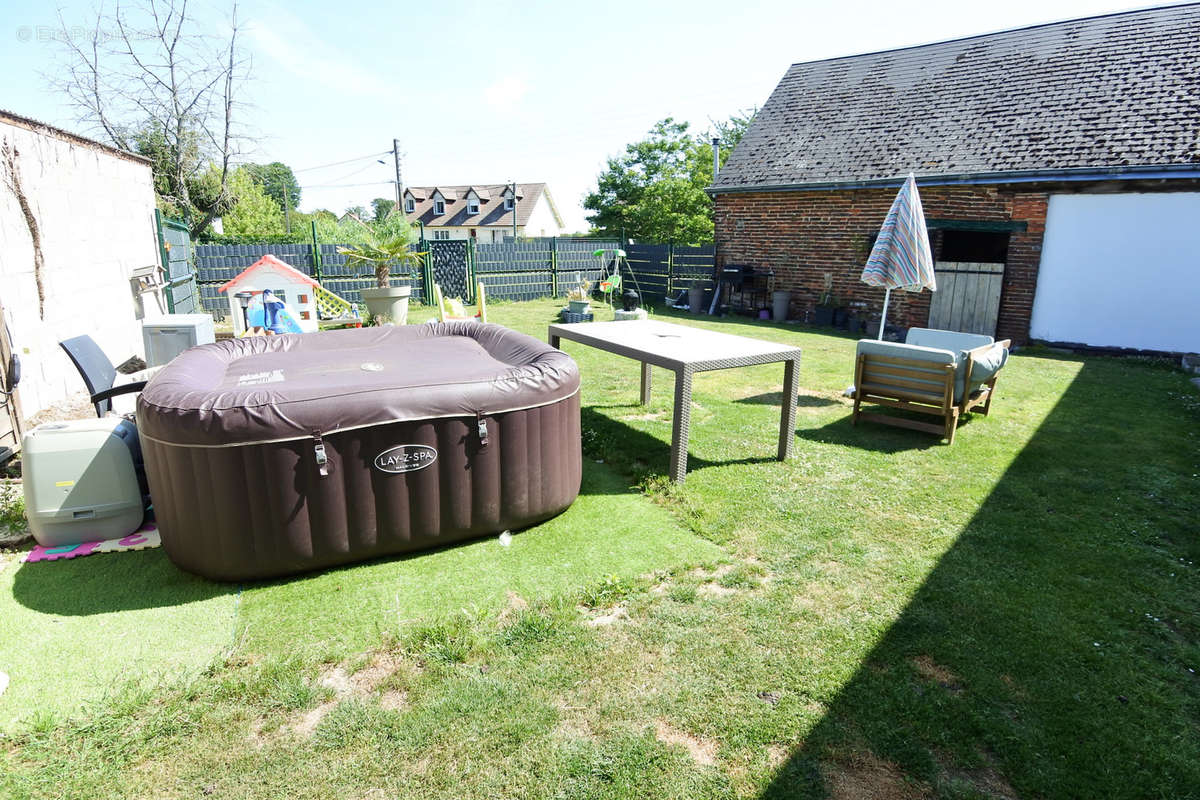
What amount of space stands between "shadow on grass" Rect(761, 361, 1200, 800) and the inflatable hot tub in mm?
1928

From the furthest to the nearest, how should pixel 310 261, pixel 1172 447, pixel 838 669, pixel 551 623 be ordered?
pixel 310 261 → pixel 1172 447 → pixel 551 623 → pixel 838 669

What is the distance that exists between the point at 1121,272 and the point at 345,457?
1177cm

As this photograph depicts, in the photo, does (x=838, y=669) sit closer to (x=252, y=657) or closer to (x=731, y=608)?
(x=731, y=608)

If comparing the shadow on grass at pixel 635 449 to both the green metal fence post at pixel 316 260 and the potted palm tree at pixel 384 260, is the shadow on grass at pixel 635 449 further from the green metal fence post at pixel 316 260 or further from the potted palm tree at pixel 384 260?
the green metal fence post at pixel 316 260

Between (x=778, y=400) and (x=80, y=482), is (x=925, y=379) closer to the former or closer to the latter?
(x=778, y=400)

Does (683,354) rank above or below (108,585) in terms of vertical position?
above

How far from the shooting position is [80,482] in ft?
11.4

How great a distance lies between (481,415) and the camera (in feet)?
11.2

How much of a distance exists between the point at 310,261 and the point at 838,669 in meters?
14.0

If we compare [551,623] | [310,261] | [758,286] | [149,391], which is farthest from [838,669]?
[310,261]

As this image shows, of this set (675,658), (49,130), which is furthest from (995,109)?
(49,130)

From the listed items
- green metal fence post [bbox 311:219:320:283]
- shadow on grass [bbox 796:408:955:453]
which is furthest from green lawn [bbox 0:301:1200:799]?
green metal fence post [bbox 311:219:320:283]

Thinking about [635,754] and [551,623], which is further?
[551,623]

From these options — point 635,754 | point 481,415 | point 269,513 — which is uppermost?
point 481,415
